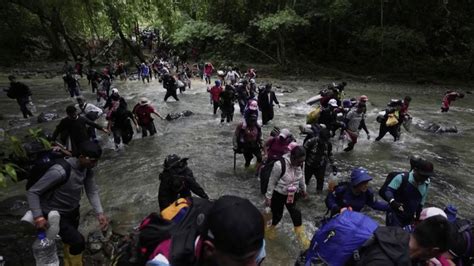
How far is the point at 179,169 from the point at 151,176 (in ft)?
13.8

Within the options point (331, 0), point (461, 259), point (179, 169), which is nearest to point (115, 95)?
point (179, 169)

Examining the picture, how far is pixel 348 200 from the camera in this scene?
4906mm

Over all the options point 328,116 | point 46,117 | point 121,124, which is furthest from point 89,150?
point 46,117

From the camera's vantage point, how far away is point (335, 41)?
3178 cm

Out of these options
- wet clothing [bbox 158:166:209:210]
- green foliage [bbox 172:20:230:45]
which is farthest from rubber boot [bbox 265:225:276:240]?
green foliage [bbox 172:20:230:45]

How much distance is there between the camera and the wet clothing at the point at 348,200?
489cm

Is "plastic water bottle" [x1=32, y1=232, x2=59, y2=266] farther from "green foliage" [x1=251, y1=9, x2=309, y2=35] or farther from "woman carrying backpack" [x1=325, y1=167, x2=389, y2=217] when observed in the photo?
"green foliage" [x1=251, y1=9, x2=309, y2=35]

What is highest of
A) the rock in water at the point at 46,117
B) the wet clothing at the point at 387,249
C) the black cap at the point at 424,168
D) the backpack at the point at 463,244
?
the wet clothing at the point at 387,249

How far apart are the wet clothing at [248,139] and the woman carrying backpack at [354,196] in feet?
10.2

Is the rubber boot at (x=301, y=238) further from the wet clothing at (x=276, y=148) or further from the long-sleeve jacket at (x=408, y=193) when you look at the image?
the wet clothing at (x=276, y=148)

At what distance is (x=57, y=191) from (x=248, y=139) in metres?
4.50

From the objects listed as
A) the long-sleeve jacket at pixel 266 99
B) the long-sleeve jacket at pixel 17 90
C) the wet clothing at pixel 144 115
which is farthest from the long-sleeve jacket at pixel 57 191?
the long-sleeve jacket at pixel 17 90

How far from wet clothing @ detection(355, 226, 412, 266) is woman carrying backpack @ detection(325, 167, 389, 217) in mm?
2156

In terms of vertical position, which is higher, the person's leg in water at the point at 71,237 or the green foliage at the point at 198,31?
the green foliage at the point at 198,31
